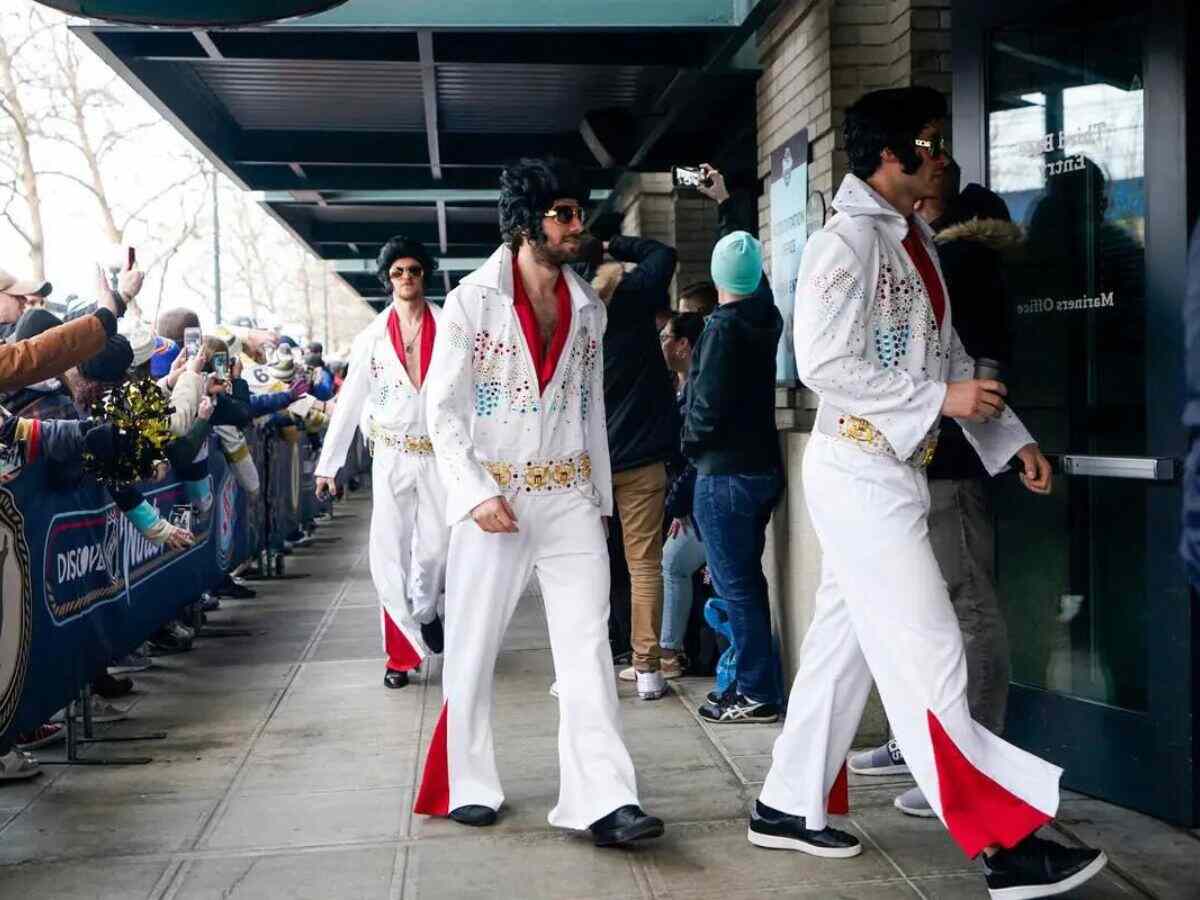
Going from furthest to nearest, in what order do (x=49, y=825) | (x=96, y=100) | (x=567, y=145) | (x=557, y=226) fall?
(x=96, y=100), (x=567, y=145), (x=49, y=825), (x=557, y=226)

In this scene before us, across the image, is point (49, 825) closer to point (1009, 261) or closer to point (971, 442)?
point (971, 442)

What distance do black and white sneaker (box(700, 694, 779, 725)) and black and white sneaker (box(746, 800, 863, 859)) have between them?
1808 mm

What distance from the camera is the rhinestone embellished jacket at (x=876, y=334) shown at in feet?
13.5

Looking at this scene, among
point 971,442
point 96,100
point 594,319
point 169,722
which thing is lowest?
point 169,722

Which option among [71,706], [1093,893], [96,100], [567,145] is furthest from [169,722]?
[96,100]

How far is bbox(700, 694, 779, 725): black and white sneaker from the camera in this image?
21.4ft

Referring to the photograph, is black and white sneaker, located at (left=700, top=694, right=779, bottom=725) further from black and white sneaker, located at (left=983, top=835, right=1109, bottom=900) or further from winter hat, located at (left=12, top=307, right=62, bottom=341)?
winter hat, located at (left=12, top=307, right=62, bottom=341)

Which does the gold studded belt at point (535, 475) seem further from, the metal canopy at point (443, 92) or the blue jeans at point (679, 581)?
the metal canopy at point (443, 92)

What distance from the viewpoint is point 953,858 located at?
4574mm

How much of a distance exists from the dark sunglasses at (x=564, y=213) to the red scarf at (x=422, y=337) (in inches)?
119

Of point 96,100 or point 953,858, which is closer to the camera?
point 953,858

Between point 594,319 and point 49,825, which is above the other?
point 594,319

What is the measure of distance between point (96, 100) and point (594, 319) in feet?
129

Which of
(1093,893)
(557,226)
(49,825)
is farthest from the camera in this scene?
(49,825)
